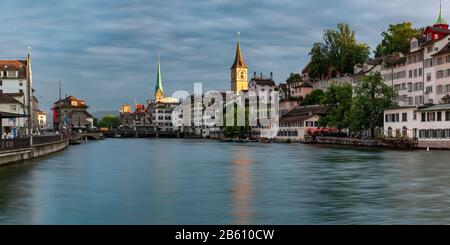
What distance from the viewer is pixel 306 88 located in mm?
175375

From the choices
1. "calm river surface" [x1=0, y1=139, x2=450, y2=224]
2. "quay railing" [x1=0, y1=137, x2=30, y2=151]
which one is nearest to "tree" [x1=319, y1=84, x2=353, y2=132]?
"quay railing" [x1=0, y1=137, x2=30, y2=151]

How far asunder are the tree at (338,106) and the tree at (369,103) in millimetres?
3977

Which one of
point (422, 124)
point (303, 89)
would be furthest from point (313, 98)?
point (422, 124)

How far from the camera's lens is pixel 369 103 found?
10006cm

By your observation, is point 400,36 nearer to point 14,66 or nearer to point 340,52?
point 340,52

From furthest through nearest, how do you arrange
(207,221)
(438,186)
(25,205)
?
1. (438,186)
2. (25,205)
3. (207,221)

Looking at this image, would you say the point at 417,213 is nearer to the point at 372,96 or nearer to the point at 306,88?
the point at 372,96

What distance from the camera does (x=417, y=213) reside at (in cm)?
2623

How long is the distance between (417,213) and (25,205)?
1757 cm

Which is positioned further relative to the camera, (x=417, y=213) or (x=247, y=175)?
(x=247, y=175)

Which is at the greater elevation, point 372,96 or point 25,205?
point 372,96

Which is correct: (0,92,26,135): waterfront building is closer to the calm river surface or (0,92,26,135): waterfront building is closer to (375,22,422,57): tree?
the calm river surface
